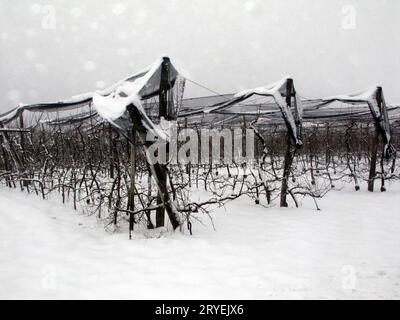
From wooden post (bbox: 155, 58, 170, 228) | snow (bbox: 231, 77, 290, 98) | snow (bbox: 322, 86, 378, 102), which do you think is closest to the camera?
wooden post (bbox: 155, 58, 170, 228)

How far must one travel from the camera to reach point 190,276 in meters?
3.82

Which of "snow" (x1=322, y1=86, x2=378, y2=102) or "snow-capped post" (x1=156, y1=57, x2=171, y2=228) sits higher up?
"snow" (x1=322, y1=86, x2=378, y2=102)

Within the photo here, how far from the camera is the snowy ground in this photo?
3443 mm

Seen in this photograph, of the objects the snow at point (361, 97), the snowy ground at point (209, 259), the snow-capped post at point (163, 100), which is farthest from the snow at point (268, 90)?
the snowy ground at point (209, 259)

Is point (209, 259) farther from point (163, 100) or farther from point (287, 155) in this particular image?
point (287, 155)

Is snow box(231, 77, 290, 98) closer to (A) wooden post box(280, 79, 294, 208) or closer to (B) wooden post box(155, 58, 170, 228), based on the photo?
(A) wooden post box(280, 79, 294, 208)

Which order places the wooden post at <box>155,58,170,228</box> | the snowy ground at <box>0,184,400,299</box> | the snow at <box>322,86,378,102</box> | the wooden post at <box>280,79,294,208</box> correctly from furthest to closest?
the snow at <box>322,86,378,102</box> < the wooden post at <box>280,79,294,208</box> < the wooden post at <box>155,58,170,228</box> < the snowy ground at <box>0,184,400,299</box>

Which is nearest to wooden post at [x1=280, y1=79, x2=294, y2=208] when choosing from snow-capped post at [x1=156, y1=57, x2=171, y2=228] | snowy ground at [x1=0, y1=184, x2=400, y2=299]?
snowy ground at [x1=0, y1=184, x2=400, y2=299]

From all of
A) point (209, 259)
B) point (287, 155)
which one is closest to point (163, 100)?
point (209, 259)

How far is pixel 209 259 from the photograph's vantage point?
441cm

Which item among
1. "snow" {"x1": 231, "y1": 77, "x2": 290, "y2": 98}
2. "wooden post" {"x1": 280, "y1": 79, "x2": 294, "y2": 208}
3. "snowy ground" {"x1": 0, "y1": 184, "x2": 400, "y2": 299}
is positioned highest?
"snow" {"x1": 231, "y1": 77, "x2": 290, "y2": 98}
